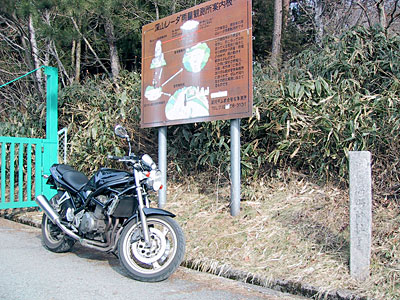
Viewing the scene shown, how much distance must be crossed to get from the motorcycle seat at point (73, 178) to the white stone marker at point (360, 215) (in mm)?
3298

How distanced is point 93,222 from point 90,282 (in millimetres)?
711

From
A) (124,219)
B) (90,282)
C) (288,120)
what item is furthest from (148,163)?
(288,120)

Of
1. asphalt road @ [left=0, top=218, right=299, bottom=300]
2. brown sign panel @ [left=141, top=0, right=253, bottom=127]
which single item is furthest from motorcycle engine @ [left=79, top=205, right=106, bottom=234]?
brown sign panel @ [left=141, top=0, right=253, bottom=127]

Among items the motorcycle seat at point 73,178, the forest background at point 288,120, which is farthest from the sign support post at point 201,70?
the motorcycle seat at point 73,178

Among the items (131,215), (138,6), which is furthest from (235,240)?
(138,6)

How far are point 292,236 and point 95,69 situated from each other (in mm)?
13347

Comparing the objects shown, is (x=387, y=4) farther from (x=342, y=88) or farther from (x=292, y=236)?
(x=292, y=236)

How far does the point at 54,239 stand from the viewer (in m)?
5.80

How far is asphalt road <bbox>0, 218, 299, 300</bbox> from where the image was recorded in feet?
13.4

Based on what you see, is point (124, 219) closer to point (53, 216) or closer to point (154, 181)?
point (154, 181)

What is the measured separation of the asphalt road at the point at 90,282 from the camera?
13.4 feet

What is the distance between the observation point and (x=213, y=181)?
7348mm

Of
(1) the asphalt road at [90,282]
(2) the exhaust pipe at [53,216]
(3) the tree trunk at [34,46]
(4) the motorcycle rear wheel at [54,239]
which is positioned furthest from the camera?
(3) the tree trunk at [34,46]

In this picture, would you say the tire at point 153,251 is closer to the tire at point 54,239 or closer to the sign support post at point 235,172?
the tire at point 54,239
